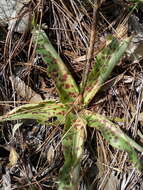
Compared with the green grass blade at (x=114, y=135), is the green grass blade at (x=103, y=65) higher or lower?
higher

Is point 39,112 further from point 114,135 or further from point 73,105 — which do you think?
point 114,135

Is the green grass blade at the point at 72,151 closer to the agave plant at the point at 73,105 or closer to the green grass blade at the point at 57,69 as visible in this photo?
the agave plant at the point at 73,105

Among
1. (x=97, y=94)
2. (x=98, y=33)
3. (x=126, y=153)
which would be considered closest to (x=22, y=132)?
(x=97, y=94)

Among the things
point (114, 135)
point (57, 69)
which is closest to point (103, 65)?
point (57, 69)

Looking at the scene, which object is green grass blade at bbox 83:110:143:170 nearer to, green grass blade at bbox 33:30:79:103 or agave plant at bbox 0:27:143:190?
agave plant at bbox 0:27:143:190

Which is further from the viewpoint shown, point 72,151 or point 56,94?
point 56,94

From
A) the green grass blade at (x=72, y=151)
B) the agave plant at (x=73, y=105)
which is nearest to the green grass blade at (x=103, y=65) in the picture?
the agave plant at (x=73, y=105)
